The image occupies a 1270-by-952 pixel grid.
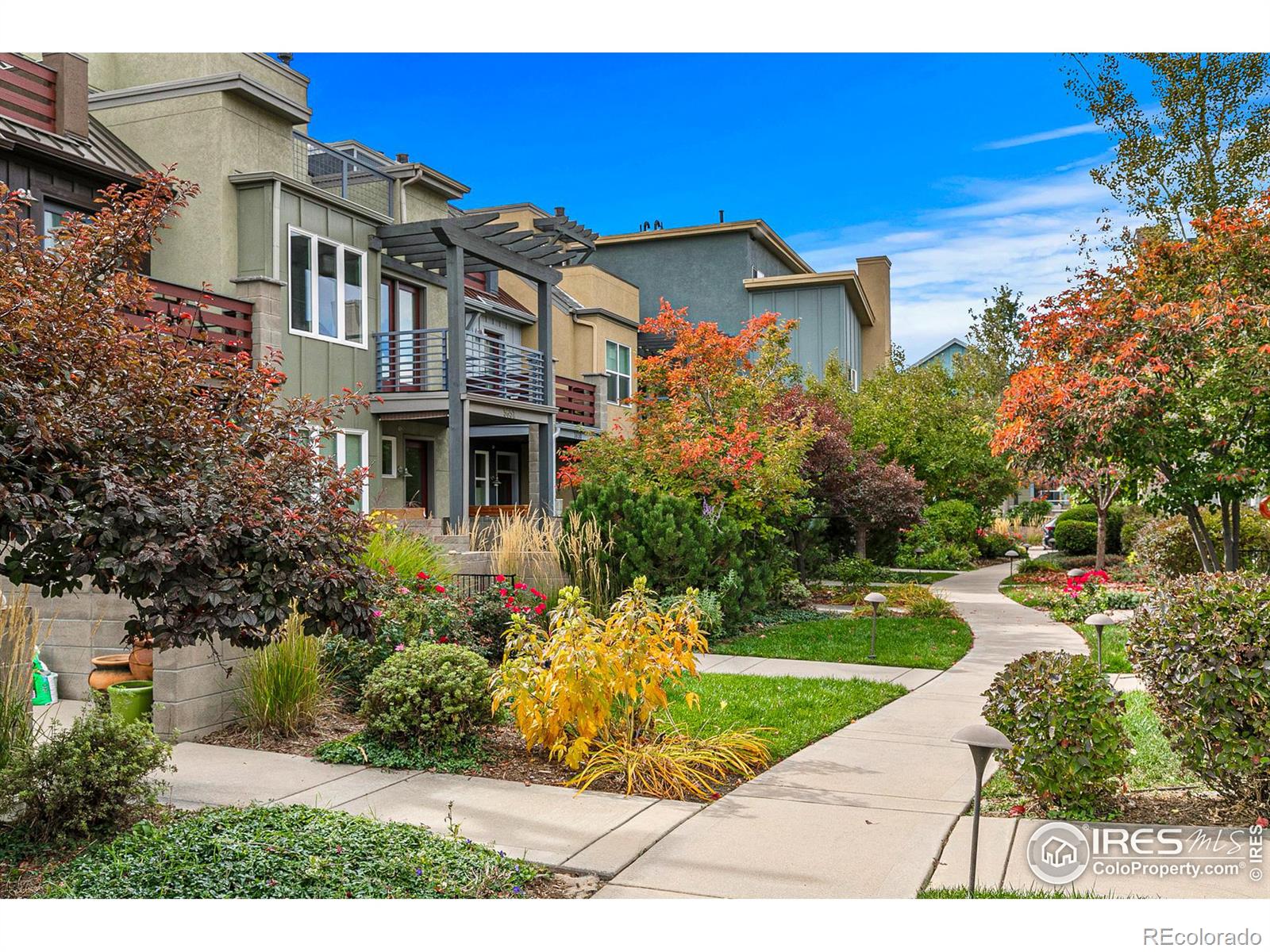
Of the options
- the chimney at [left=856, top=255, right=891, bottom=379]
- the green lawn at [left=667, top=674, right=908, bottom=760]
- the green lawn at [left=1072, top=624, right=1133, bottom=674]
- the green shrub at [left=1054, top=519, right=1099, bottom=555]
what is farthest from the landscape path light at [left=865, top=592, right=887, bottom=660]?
the chimney at [left=856, top=255, right=891, bottom=379]

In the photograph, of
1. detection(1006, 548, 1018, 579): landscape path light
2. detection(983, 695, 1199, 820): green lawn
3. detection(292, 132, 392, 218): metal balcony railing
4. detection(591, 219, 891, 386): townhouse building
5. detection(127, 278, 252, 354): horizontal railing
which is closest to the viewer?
detection(983, 695, 1199, 820): green lawn

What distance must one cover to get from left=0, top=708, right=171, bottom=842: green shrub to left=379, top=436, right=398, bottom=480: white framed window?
43.5 feet

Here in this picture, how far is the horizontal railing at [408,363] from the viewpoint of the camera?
1742cm

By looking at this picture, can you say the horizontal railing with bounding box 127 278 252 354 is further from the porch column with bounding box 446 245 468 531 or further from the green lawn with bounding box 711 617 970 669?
the green lawn with bounding box 711 617 970 669

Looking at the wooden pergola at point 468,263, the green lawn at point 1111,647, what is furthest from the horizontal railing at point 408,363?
the green lawn at point 1111,647

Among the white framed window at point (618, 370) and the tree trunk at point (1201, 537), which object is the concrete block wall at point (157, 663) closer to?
the tree trunk at point (1201, 537)

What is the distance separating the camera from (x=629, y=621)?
6363 mm

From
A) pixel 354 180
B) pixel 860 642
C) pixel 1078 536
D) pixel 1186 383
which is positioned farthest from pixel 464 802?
pixel 1078 536

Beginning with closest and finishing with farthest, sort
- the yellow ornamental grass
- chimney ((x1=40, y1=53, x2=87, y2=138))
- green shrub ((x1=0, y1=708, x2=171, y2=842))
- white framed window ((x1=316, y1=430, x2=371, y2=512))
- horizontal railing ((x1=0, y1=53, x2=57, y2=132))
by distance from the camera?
green shrub ((x1=0, y1=708, x2=171, y2=842)) → the yellow ornamental grass → horizontal railing ((x1=0, y1=53, x2=57, y2=132)) → chimney ((x1=40, y1=53, x2=87, y2=138)) → white framed window ((x1=316, y1=430, x2=371, y2=512))

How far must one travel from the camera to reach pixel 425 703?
633cm

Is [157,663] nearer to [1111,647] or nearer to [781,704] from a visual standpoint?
[781,704]

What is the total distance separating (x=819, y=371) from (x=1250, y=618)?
26597mm

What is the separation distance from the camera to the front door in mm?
18906
